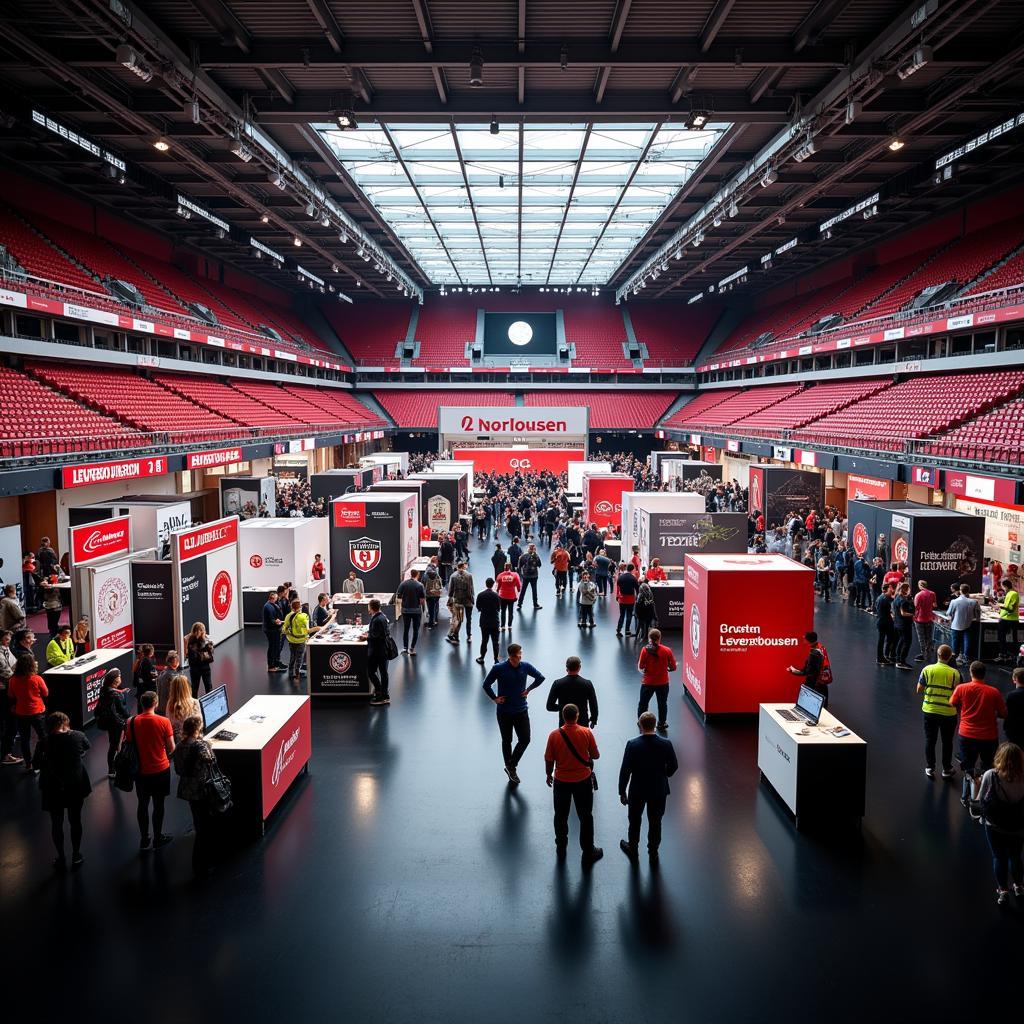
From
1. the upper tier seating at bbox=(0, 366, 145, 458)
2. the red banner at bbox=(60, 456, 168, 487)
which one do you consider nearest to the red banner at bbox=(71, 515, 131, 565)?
the red banner at bbox=(60, 456, 168, 487)

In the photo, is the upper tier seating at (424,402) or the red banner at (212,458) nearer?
the red banner at (212,458)

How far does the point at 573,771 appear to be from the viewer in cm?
556

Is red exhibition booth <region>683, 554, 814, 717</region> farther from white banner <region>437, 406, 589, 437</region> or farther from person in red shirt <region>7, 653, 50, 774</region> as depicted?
white banner <region>437, 406, 589, 437</region>

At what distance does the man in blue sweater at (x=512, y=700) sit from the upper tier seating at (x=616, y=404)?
121 ft

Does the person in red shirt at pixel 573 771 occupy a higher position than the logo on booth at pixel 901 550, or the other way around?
the logo on booth at pixel 901 550

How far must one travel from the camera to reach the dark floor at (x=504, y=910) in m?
4.29

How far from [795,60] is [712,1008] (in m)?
14.7

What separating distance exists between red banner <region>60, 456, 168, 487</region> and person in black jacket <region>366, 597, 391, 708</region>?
8.92 meters

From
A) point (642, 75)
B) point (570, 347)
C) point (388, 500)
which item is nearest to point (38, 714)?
point (388, 500)

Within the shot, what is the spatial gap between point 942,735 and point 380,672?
6.35 meters

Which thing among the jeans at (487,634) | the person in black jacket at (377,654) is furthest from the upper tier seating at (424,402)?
the person in black jacket at (377,654)

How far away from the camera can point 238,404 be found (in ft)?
93.7

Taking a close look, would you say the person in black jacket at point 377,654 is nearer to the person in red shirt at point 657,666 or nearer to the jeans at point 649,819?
the person in red shirt at point 657,666

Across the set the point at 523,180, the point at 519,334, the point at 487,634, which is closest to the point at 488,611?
the point at 487,634
